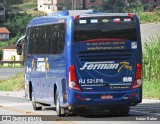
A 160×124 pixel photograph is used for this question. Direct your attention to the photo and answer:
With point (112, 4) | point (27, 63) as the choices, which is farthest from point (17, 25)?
point (27, 63)

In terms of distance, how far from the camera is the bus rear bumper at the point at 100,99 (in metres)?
22.2

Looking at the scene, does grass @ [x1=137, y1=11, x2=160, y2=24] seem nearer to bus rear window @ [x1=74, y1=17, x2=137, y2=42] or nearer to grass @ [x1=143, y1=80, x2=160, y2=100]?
grass @ [x1=143, y1=80, x2=160, y2=100]

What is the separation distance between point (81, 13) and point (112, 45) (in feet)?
4.72

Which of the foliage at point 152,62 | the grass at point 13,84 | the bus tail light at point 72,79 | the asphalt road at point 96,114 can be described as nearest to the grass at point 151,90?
the foliage at point 152,62

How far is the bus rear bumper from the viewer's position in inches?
876

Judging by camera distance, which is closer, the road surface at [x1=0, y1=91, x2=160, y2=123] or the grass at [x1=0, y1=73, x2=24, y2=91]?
the road surface at [x1=0, y1=91, x2=160, y2=123]

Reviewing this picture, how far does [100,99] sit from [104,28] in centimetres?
206

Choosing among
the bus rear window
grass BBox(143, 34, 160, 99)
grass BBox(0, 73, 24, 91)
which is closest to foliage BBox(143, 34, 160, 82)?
A: grass BBox(143, 34, 160, 99)

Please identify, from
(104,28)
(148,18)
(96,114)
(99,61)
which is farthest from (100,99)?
(148,18)

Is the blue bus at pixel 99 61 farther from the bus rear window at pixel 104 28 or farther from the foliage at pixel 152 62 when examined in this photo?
the foliage at pixel 152 62

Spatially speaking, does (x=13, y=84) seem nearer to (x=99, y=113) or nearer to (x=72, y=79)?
(x=99, y=113)

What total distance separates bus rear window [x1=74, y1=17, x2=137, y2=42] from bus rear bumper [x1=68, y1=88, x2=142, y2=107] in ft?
5.16

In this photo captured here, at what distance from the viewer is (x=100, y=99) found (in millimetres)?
22312

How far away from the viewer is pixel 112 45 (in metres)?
22.6
